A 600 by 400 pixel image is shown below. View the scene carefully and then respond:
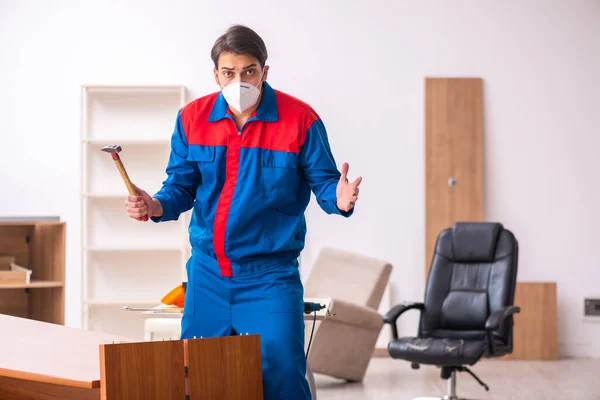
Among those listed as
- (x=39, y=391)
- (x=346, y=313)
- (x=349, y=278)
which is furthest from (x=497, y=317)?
(x=39, y=391)

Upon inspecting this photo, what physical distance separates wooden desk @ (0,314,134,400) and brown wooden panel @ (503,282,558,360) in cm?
456

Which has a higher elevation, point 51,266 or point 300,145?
point 300,145

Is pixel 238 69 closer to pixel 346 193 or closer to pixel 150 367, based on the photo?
pixel 346 193

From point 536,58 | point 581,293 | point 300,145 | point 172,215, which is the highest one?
point 536,58

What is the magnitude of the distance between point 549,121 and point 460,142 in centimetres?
76

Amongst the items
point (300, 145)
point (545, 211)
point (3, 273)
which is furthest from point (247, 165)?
point (545, 211)

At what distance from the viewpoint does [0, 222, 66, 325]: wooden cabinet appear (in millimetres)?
4539

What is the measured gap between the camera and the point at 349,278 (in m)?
5.73

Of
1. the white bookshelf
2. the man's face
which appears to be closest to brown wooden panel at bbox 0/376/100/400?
the man's face

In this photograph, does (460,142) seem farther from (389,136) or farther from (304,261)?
(304,261)

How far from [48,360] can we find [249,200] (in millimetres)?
651

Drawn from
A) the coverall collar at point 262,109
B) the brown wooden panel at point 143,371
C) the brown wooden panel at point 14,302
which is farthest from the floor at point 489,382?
the brown wooden panel at point 143,371

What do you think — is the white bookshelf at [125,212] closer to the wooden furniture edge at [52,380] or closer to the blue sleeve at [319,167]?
the blue sleeve at [319,167]

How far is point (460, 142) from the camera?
6719 millimetres
